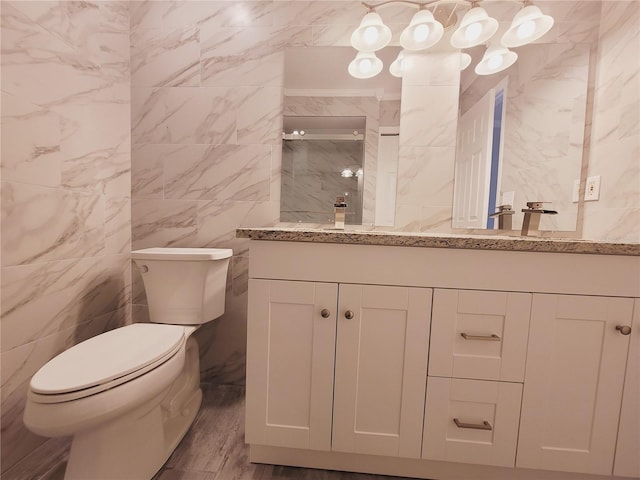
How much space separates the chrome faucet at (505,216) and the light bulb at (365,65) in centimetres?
92

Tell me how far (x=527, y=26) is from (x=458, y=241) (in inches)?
42.4

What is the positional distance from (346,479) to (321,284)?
0.72 meters

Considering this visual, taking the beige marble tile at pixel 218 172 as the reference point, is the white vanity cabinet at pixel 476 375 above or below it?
below

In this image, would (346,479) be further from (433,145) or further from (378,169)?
(433,145)

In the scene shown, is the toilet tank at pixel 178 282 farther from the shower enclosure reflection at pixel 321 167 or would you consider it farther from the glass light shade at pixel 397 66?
the glass light shade at pixel 397 66

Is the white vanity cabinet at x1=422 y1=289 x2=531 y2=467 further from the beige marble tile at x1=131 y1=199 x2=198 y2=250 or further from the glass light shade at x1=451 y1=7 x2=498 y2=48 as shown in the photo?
the beige marble tile at x1=131 y1=199 x2=198 y2=250

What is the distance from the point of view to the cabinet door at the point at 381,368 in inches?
34.6

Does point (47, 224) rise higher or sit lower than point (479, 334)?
higher

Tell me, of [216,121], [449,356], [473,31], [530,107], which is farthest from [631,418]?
[216,121]

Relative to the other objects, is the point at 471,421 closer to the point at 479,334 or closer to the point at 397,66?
the point at 479,334

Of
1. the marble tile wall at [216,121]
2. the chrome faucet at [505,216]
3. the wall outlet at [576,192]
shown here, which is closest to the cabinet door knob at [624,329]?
the chrome faucet at [505,216]

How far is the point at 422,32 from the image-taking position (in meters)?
1.20

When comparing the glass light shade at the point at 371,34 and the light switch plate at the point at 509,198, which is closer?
the glass light shade at the point at 371,34

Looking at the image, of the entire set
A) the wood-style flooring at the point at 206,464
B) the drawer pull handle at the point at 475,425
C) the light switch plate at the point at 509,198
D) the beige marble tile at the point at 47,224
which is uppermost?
the light switch plate at the point at 509,198
